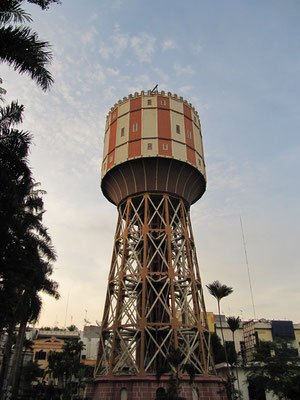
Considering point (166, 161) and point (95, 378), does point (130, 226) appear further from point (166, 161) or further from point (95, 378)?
point (95, 378)

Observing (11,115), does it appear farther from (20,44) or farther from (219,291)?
(219,291)

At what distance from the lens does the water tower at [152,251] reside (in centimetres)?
2231

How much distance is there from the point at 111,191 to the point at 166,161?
5.35 meters

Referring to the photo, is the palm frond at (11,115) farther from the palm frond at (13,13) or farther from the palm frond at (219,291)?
the palm frond at (219,291)

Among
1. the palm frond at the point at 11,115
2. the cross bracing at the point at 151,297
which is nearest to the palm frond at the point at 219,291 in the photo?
the cross bracing at the point at 151,297

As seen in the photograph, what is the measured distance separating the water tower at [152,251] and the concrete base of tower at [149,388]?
2.1 inches

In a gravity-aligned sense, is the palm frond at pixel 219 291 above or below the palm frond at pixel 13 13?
below

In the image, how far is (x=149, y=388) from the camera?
20.9 meters

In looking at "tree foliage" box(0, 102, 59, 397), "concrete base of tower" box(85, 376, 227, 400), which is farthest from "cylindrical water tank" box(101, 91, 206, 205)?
"concrete base of tower" box(85, 376, 227, 400)

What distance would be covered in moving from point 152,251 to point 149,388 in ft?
31.6

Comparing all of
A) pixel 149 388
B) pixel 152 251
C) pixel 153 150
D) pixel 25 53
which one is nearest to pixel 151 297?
pixel 152 251

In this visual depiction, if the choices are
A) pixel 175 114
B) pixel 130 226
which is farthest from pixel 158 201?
pixel 175 114

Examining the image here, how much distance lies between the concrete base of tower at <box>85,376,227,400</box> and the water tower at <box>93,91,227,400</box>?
0.05 meters

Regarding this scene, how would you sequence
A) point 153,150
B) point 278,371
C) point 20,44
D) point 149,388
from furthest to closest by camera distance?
point 153,150, point 149,388, point 278,371, point 20,44
